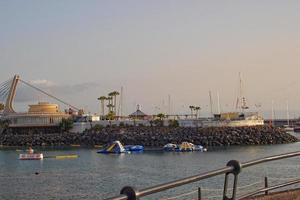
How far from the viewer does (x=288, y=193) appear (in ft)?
27.4

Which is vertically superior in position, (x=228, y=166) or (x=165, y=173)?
(x=228, y=166)

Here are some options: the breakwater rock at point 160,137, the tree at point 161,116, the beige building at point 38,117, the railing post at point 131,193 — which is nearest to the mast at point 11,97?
the beige building at point 38,117

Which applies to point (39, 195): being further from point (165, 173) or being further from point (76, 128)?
point (76, 128)

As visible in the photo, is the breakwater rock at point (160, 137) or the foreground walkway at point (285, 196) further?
the breakwater rock at point (160, 137)

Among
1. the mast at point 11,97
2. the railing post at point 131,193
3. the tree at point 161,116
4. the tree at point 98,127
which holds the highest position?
the mast at point 11,97

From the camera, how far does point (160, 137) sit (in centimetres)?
9738

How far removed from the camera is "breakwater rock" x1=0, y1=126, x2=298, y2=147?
95125mm

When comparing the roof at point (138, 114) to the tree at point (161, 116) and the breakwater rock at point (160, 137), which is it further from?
the breakwater rock at point (160, 137)

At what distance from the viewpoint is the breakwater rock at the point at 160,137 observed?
312ft

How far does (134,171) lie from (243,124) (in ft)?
215

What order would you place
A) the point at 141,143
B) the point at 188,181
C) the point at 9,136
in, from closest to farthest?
1. the point at 188,181
2. the point at 141,143
3. the point at 9,136

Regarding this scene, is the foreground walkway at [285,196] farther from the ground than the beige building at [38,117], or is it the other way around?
the beige building at [38,117]

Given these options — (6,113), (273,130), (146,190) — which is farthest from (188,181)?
(6,113)

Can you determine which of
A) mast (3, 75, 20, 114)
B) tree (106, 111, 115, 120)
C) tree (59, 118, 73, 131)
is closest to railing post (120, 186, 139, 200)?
tree (59, 118, 73, 131)
